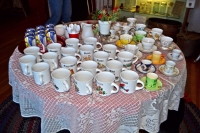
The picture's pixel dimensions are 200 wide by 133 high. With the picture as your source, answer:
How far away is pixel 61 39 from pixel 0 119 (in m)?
0.92

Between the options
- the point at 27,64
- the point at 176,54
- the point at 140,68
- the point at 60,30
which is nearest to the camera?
the point at 27,64

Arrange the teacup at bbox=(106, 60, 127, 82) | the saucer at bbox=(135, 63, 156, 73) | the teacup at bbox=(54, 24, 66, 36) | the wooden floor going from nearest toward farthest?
the teacup at bbox=(106, 60, 127, 82) < the saucer at bbox=(135, 63, 156, 73) < the teacup at bbox=(54, 24, 66, 36) < the wooden floor

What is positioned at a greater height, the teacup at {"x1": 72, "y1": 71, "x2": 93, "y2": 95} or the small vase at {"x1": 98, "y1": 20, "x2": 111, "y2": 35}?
the small vase at {"x1": 98, "y1": 20, "x2": 111, "y2": 35}

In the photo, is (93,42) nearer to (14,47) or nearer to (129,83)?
(129,83)

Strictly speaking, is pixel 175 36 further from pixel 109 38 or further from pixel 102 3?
pixel 109 38

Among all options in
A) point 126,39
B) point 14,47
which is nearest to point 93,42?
point 126,39

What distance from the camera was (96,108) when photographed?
0.84 metres

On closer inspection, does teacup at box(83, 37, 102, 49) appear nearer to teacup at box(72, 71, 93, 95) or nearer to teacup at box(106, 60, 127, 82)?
teacup at box(106, 60, 127, 82)

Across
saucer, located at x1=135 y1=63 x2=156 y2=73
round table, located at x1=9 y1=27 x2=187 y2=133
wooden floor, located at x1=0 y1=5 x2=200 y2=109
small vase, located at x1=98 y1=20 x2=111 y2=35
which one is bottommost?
wooden floor, located at x1=0 y1=5 x2=200 y2=109

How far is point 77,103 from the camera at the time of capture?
85 centimetres

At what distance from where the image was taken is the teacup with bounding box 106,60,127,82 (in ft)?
3.17

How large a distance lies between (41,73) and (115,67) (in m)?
0.36

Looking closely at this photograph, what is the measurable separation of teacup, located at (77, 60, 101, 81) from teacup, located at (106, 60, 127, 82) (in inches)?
2.3

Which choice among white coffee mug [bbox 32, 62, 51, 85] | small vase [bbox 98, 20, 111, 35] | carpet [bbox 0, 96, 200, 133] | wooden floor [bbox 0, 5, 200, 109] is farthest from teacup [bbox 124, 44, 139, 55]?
wooden floor [bbox 0, 5, 200, 109]
